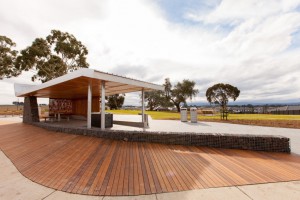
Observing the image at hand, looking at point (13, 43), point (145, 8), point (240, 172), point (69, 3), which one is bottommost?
point (240, 172)

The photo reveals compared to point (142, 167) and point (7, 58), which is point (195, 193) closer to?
point (142, 167)

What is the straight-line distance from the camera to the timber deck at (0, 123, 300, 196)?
3.14 metres

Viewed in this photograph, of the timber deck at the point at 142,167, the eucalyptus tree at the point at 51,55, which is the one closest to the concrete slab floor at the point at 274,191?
the timber deck at the point at 142,167

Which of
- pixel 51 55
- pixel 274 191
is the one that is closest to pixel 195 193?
pixel 274 191

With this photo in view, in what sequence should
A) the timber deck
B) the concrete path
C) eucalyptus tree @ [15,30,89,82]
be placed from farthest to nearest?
1. eucalyptus tree @ [15,30,89,82]
2. the timber deck
3. the concrete path

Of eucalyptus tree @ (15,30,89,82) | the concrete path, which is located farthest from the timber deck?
eucalyptus tree @ (15,30,89,82)

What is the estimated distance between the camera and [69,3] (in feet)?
24.9

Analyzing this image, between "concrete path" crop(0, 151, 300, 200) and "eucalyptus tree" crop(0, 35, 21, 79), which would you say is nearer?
"concrete path" crop(0, 151, 300, 200)

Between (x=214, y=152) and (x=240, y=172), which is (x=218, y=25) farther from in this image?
(x=240, y=172)

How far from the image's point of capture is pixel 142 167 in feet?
13.1

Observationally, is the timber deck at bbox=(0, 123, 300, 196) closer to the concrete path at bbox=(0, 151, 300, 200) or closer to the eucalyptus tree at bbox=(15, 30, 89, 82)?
the concrete path at bbox=(0, 151, 300, 200)

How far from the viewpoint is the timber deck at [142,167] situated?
3.14 m

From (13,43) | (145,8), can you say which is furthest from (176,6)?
(13,43)

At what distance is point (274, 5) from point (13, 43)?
29.7 m
